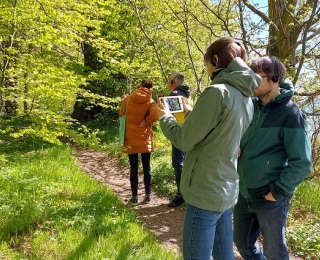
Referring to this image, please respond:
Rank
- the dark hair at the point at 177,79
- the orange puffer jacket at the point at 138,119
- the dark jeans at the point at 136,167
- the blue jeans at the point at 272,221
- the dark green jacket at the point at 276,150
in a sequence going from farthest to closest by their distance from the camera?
1. the dark jeans at the point at 136,167
2. the orange puffer jacket at the point at 138,119
3. the dark hair at the point at 177,79
4. the blue jeans at the point at 272,221
5. the dark green jacket at the point at 276,150

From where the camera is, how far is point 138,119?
17.0 feet

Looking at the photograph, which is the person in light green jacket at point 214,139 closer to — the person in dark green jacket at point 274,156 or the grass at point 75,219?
the person in dark green jacket at point 274,156

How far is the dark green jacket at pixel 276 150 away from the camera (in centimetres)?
234

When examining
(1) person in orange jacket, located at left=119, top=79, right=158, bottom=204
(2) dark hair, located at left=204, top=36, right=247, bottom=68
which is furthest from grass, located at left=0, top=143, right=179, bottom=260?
(2) dark hair, located at left=204, top=36, right=247, bottom=68

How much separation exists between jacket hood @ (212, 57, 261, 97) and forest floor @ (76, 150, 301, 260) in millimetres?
2788

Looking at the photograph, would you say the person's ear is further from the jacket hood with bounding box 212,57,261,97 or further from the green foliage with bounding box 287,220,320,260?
the green foliage with bounding box 287,220,320,260

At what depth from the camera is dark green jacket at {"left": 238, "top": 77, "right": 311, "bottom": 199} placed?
2336 millimetres

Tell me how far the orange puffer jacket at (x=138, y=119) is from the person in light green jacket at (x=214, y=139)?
2989 mm

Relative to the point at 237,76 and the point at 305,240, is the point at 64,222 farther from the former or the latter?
the point at 305,240

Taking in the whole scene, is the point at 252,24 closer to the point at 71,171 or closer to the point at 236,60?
the point at 236,60

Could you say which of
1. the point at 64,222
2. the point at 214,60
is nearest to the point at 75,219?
the point at 64,222

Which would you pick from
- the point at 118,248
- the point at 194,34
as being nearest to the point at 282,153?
the point at 118,248

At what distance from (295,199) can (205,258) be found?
3.95 metres

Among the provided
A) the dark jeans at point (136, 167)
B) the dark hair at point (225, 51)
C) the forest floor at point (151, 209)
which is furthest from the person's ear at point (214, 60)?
the dark jeans at point (136, 167)
